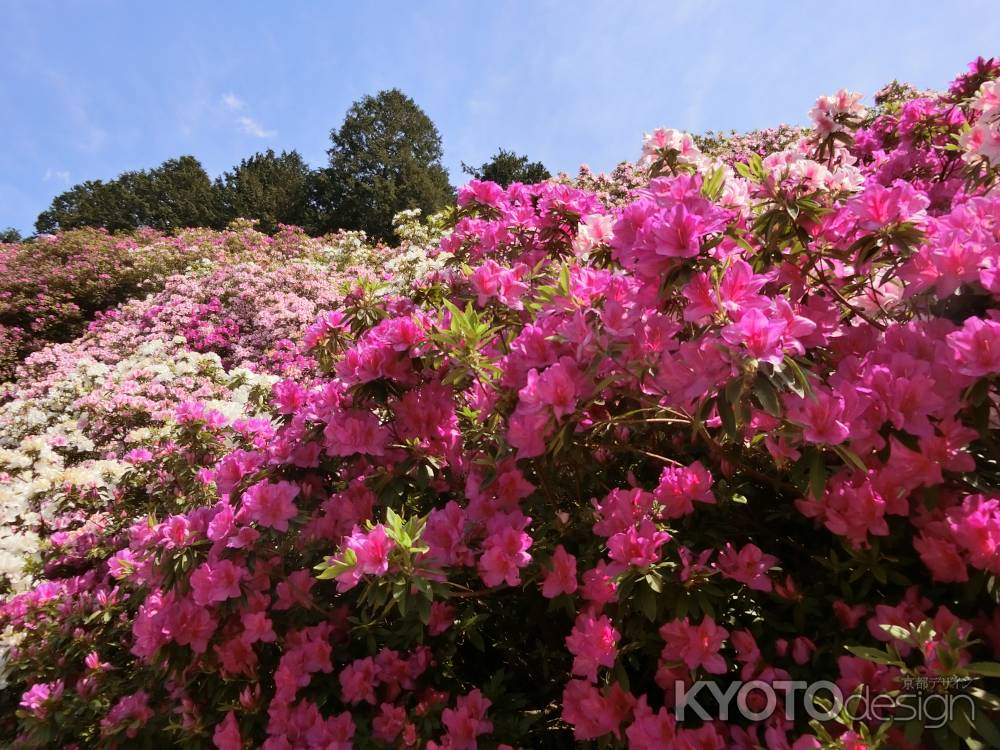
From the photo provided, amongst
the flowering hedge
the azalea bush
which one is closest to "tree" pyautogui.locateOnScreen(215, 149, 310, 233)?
the azalea bush

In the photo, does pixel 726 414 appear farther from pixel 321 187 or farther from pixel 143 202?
pixel 143 202

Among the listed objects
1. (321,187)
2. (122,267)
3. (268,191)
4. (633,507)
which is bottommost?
(633,507)

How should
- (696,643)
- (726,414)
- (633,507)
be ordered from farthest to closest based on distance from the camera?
(633,507) → (696,643) → (726,414)

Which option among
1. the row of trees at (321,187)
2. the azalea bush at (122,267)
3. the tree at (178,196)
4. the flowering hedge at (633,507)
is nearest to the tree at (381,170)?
the row of trees at (321,187)

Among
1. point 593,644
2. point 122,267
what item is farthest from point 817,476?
point 122,267

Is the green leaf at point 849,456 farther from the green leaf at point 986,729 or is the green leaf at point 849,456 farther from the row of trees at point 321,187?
the row of trees at point 321,187

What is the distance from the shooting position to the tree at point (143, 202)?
35281 mm

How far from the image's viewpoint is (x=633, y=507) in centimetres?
149

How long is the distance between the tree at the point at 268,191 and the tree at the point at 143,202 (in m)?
1.36

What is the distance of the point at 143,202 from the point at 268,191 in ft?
30.0

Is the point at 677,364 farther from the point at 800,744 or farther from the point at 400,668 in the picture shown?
the point at 400,668

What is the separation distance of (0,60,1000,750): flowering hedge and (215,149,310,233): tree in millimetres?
29235

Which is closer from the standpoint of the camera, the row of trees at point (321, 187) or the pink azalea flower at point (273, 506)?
the pink azalea flower at point (273, 506)

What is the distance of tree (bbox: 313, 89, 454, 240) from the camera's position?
26781mm
